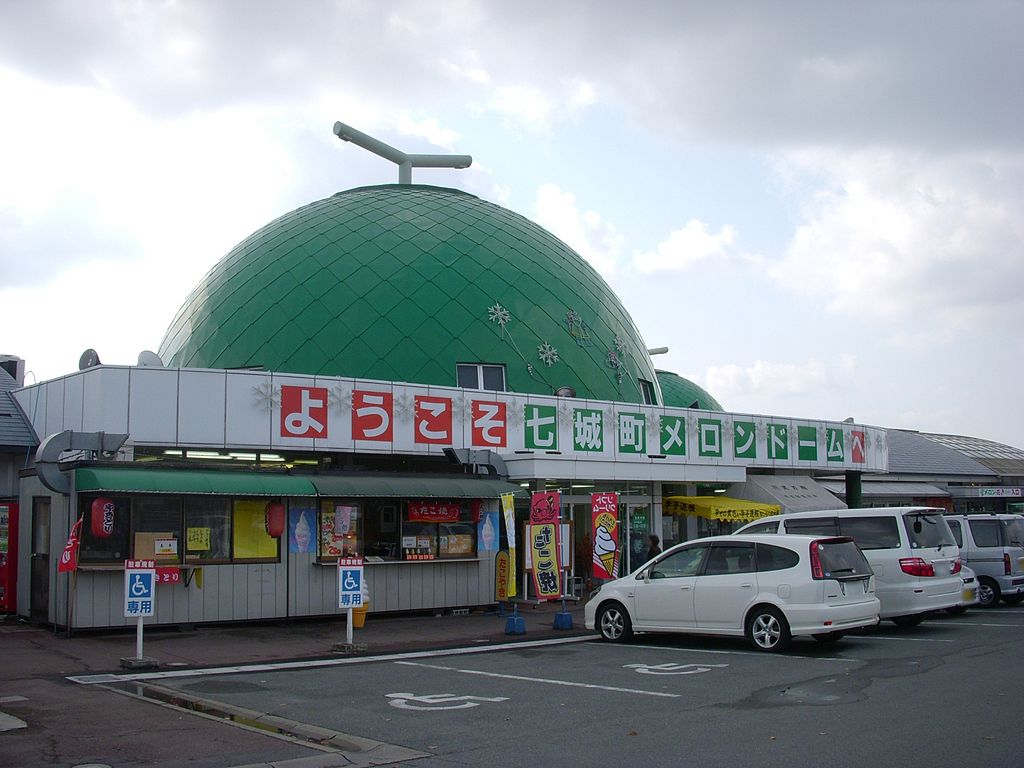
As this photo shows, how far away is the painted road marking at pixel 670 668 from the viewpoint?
1238 cm

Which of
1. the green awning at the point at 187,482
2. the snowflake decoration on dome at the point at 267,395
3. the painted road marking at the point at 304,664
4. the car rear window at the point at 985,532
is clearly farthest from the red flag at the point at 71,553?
the car rear window at the point at 985,532

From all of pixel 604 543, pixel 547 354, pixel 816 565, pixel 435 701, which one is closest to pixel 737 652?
pixel 816 565

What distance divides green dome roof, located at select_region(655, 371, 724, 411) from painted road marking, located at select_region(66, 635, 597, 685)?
2988cm

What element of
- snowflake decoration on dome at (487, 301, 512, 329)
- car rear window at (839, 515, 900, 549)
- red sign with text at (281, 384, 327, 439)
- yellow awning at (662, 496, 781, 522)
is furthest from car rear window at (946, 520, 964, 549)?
red sign with text at (281, 384, 327, 439)

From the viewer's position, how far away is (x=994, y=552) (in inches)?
770

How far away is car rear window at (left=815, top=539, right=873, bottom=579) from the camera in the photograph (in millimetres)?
13875

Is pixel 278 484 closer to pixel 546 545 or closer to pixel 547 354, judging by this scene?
pixel 546 545

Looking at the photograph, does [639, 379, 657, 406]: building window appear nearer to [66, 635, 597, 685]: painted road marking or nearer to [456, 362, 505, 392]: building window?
[456, 362, 505, 392]: building window

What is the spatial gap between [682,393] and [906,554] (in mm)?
31406

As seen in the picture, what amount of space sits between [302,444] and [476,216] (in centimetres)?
1249

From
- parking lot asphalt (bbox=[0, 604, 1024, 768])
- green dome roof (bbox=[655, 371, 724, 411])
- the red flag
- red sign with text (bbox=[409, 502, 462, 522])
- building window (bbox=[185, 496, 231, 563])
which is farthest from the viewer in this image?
green dome roof (bbox=[655, 371, 724, 411])

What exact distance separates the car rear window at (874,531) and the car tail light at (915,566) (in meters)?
0.28

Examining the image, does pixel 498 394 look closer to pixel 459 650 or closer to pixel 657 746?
pixel 459 650

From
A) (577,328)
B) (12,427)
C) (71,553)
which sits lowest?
(71,553)
